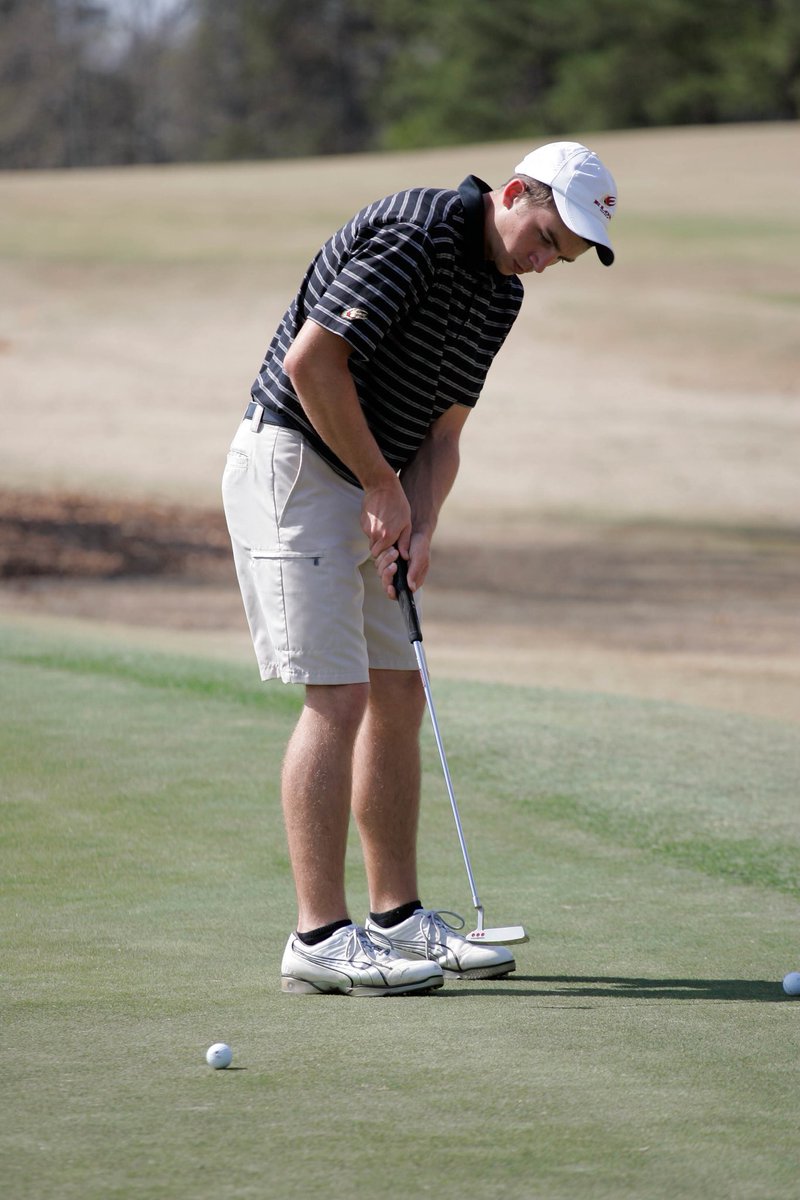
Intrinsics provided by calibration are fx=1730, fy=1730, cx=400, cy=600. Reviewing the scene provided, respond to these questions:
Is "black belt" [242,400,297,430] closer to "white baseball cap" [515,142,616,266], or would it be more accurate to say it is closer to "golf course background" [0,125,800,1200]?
"white baseball cap" [515,142,616,266]

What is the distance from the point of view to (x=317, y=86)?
197 feet

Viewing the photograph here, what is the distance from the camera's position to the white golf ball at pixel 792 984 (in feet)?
10.4

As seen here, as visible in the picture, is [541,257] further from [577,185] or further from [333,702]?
[333,702]

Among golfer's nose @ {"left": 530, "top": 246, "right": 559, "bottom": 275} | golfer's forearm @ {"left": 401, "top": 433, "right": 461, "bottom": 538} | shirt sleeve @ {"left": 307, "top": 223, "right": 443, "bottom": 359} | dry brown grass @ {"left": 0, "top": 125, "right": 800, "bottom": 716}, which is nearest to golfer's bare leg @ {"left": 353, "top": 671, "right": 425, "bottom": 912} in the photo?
golfer's forearm @ {"left": 401, "top": 433, "right": 461, "bottom": 538}

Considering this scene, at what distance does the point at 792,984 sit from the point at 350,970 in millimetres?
825

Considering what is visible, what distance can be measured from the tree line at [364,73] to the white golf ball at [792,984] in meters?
→ 45.7

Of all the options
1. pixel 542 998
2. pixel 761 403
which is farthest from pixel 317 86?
pixel 542 998

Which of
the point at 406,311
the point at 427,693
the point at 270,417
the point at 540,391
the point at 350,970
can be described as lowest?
the point at 350,970

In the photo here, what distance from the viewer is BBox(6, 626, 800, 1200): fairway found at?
7.51 feet

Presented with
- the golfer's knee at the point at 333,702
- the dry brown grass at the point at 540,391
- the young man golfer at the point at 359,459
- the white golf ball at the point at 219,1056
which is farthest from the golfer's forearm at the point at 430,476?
the dry brown grass at the point at 540,391

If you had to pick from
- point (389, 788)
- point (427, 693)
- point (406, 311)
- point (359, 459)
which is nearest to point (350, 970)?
point (389, 788)

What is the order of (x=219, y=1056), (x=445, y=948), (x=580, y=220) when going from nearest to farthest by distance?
(x=219, y=1056) → (x=580, y=220) → (x=445, y=948)

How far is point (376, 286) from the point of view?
3215 millimetres

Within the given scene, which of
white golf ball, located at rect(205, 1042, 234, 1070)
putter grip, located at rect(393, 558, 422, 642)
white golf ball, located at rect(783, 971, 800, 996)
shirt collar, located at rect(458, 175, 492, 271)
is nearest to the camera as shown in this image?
white golf ball, located at rect(205, 1042, 234, 1070)
